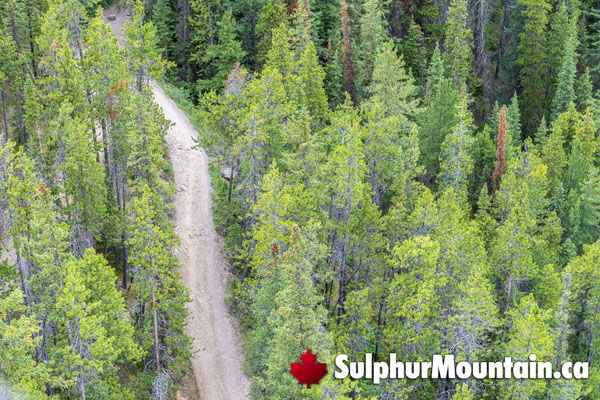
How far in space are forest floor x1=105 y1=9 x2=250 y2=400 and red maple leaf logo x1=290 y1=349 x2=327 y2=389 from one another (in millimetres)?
8895

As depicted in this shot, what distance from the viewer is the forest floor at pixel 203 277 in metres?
41.9

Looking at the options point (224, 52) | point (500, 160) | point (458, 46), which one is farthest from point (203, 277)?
point (458, 46)

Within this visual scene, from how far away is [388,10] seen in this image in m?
65.2

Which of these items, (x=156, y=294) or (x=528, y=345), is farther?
(x=156, y=294)

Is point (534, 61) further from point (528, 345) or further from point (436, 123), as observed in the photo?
point (528, 345)

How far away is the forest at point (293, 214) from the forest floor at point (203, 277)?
90 cm

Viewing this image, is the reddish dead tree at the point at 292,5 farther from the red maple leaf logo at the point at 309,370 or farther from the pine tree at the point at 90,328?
the red maple leaf logo at the point at 309,370

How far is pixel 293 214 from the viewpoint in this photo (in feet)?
135

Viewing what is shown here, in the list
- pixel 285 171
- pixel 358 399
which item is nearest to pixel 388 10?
pixel 285 171

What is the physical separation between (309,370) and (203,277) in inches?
617

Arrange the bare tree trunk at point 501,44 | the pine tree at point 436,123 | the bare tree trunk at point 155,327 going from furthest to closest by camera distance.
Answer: the bare tree trunk at point 501,44
the pine tree at point 436,123
the bare tree trunk at point 155,327

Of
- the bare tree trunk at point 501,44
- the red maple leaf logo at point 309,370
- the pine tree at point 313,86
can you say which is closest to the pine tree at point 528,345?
the red maple leaf logo at point 309,370

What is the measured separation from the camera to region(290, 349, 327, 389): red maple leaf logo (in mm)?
32844

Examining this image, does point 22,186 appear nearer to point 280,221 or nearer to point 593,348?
point 280,221
